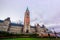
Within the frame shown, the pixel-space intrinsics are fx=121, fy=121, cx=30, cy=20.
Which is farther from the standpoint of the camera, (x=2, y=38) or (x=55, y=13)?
(x=55, y=13)

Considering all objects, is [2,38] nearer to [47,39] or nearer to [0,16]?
[0,16]

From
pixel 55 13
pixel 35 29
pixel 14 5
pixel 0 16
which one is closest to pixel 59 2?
pixel 55 13

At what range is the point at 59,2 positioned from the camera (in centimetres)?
445

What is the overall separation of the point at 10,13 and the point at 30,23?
77 centimetres

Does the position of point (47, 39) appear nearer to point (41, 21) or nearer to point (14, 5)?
point (41, 21)

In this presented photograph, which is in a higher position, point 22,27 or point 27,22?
point 27,22

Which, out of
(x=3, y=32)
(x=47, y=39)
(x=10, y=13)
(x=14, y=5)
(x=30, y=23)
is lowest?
(x=47, y=39)

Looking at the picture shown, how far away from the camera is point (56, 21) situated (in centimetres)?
434

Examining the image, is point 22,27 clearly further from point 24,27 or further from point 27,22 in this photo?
point 27,22

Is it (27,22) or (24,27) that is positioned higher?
(27,22)

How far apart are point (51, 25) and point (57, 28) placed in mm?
252

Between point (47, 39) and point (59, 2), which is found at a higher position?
point (59, 2)

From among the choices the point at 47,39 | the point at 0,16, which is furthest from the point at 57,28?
the point at 0,16

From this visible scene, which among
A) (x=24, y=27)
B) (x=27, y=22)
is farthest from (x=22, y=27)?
(x=27, y=22)
